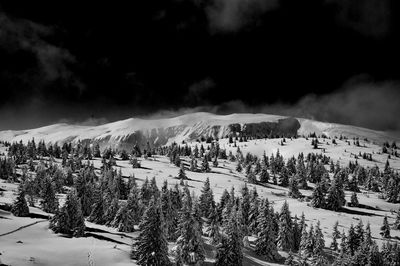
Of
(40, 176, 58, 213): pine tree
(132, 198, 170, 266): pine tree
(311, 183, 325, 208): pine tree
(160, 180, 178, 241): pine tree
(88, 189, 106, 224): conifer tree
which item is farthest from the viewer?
(311, 183, 325, 208): pine tree

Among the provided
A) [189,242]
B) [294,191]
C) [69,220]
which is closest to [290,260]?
[189,242]

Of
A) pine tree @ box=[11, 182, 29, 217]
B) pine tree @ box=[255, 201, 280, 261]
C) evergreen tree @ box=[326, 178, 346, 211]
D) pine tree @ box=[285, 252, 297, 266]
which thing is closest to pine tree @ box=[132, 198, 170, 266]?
pine tree @ box=[285, 252, 297, 266]

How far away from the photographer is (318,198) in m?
134

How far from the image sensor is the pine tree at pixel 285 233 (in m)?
84.9

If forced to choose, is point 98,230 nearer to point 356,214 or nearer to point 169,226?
point 169,226

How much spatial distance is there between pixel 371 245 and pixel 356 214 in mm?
57737

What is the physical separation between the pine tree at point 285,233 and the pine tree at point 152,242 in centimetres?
4013

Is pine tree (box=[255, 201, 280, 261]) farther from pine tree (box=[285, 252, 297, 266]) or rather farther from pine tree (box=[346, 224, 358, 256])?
pine tree (box=[346, 224, 358, 256])

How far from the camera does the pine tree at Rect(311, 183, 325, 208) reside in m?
133

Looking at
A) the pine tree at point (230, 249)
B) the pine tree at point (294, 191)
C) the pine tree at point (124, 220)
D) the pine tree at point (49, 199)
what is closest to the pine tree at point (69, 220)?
the pine tree at point (124, 220)

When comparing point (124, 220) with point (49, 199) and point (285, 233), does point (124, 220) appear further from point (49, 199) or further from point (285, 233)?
point (285, 233)

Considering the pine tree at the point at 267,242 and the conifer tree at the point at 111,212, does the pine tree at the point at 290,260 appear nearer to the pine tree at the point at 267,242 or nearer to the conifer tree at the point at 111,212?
the pine tree at the point at 267,242

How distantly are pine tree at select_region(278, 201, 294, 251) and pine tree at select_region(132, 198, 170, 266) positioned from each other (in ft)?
132

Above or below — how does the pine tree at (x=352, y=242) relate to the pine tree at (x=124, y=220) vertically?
below
